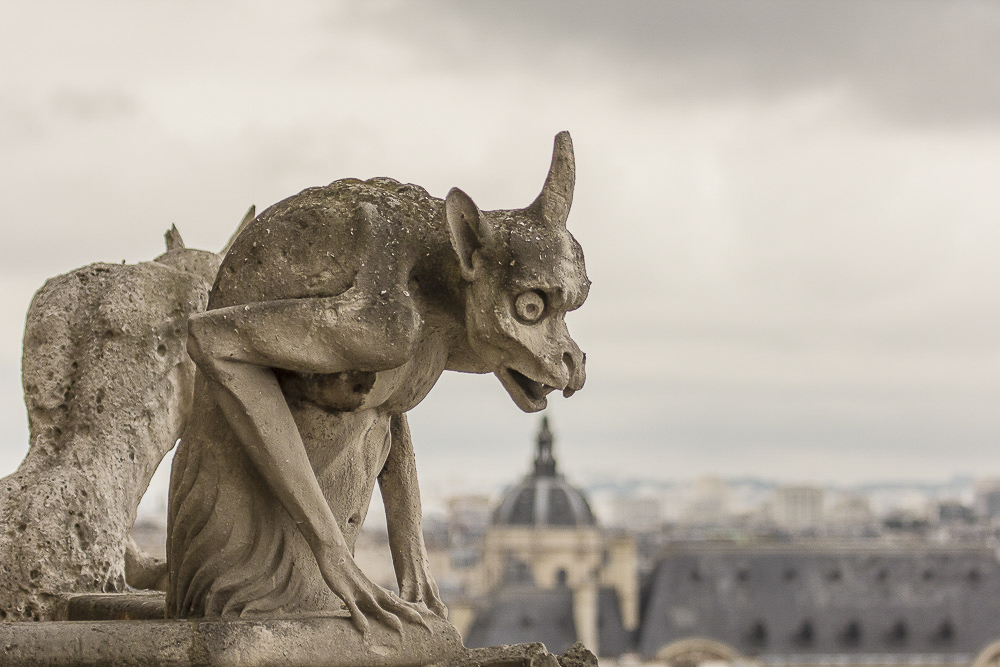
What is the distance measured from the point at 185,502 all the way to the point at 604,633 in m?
119

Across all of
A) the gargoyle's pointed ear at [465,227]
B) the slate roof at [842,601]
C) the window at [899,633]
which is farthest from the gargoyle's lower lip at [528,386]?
the window at [899,633]

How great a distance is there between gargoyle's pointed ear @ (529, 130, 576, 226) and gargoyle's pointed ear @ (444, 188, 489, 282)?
11.5 inches

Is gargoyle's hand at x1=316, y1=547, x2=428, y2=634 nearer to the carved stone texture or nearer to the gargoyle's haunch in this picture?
the gargoyle's haunch

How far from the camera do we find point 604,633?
406 ft

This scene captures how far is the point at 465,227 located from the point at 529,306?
382mm

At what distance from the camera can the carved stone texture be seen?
892cm

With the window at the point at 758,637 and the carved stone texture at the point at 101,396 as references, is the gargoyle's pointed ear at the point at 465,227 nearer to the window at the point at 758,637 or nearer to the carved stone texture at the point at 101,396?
the carved stone texture at the point at 101,396

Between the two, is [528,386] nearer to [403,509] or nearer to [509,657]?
[403,509]

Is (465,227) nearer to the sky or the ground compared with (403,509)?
nearer to the sky

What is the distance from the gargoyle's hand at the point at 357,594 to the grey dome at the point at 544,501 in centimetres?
13116

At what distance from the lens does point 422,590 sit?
724 centimetres

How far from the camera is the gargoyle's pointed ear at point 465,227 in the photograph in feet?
21.9

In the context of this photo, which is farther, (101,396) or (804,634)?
(804,634)

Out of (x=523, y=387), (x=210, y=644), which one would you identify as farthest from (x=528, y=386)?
(x=210, y=644)
